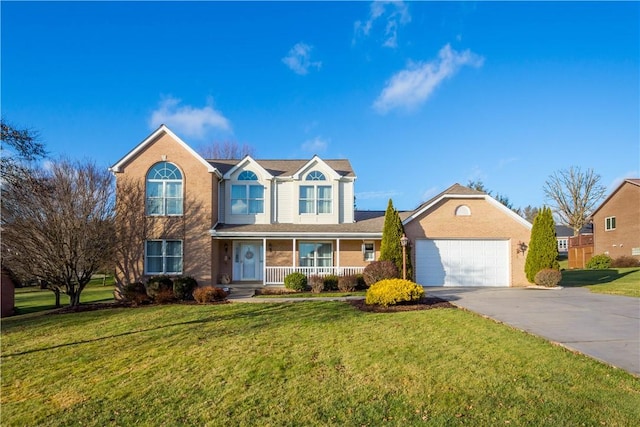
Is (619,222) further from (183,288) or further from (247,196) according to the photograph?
(183,288)

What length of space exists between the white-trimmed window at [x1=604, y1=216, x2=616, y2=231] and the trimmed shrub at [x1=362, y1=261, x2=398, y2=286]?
30.2m

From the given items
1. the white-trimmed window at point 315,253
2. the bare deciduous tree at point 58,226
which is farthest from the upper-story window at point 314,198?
the bare deciduous tree at point 58,226

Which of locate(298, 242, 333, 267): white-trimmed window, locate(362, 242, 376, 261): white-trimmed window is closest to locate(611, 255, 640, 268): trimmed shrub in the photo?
locate(362, 242, 376, 261): white-trimmed window

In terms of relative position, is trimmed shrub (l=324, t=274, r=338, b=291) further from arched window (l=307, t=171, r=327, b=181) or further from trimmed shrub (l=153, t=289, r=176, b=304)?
trimmed shrub (l=153, t=289, r=176, b=304)

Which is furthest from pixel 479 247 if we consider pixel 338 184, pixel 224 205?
pixel 224 205

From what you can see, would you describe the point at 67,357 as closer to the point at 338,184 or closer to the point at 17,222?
the point at 17,222

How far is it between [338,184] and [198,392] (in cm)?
1565

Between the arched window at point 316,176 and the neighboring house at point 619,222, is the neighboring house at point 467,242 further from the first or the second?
the neighboring house at point 619,222

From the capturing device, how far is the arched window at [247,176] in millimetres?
19797

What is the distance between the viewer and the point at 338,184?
20203 mm

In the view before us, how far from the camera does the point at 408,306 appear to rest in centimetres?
1186

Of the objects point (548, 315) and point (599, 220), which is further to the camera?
point (599, 220)

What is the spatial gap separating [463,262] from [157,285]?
14484 millimetres

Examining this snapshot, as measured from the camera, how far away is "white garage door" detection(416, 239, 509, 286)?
18734 millimetres
